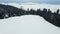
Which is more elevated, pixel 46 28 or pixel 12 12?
pixel 12 12

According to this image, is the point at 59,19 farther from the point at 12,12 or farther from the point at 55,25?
the point at 12,12

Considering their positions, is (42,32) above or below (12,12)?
below

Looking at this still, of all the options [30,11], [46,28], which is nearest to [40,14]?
[30,11]

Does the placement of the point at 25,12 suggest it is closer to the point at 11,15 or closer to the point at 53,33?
the point at 11,15

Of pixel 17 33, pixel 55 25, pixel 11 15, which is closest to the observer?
pixel 17 33

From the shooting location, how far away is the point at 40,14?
11.6 metres

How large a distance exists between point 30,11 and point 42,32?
6204 mm

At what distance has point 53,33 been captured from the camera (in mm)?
7059

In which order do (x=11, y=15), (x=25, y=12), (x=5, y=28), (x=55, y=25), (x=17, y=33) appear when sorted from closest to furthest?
(x=17, y=33)
(x=5, y=28)
(x=55, y=25)
(x=11, y=15)
(x=25, y=12)

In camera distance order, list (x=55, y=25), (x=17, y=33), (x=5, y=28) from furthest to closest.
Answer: (x=55, y=25), (x=5, y=28), (x=17, y=33)

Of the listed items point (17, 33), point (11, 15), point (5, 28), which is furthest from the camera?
point (11, 15)

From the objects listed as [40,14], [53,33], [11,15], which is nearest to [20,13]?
[11,15]

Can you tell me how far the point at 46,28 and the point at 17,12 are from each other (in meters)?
5.32

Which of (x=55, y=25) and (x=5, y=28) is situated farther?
(x=55, y=25)
